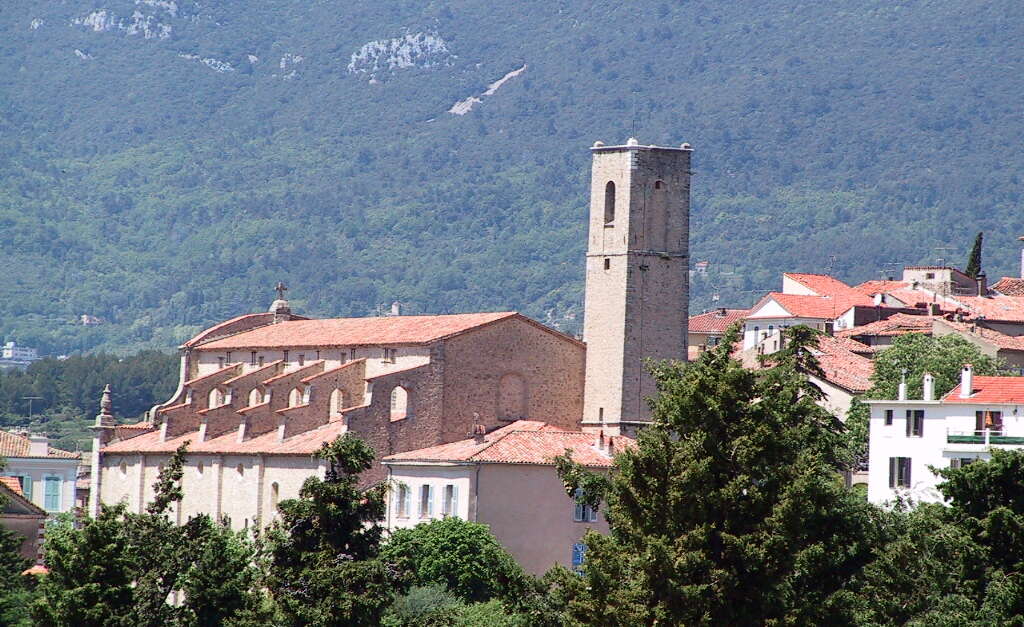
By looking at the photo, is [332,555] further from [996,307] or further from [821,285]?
[821,285]

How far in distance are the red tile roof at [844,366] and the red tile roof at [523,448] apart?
11.5 m

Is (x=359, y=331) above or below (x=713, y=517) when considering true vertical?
above

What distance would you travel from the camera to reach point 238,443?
8019cm

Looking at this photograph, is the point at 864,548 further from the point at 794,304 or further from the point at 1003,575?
the point at 794,304

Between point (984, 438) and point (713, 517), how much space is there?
25.2m

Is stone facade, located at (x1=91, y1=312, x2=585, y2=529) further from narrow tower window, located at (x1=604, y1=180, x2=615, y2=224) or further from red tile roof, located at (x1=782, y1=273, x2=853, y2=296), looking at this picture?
red tile roof, located at (x1=782, y1=273, x2=853, y2=296)

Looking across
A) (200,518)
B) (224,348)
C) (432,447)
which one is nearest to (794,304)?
(224,348)

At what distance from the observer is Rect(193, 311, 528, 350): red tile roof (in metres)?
77.8

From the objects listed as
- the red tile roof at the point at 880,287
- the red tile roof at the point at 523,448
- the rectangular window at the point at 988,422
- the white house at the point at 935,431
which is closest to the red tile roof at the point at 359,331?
the red tile roof at the point at 523,448

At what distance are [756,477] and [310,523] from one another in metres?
12.8

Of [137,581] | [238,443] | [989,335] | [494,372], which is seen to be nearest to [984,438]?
[494,372]

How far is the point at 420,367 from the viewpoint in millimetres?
75500

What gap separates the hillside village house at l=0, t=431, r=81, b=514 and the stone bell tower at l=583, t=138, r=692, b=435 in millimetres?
26983

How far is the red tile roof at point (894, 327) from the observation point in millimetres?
93875
